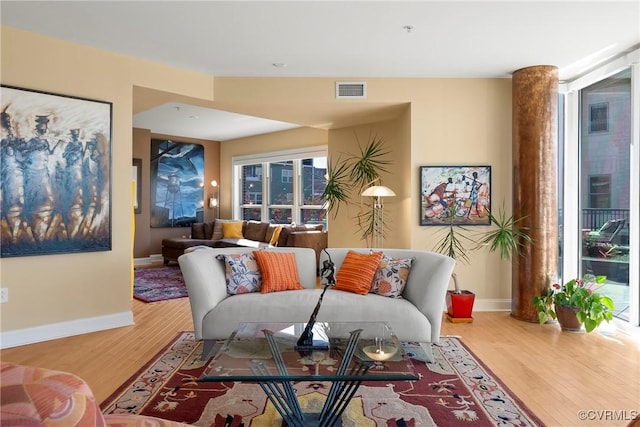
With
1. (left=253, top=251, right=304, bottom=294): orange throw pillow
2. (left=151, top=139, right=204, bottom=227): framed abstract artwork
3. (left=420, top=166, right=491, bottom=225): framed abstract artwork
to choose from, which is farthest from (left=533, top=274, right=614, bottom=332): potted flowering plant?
(left=151, top=139, right=204, bottom=227): framed abstract artwork

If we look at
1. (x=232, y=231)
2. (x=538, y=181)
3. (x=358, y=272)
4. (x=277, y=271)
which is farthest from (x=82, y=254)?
(x=538, y=181)

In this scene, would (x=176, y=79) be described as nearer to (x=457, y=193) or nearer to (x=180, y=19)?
(x=180, y=19)

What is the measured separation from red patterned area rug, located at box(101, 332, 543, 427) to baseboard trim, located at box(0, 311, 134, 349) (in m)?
1.27

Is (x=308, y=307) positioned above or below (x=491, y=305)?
above

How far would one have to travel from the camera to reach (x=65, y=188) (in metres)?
3.81

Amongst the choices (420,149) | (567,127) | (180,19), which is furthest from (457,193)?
(180,19)

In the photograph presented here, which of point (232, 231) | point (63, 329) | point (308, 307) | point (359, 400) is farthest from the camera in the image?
point (232, 231)

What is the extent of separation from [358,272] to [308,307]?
0.58 meters

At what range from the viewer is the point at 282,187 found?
8984 millimetres

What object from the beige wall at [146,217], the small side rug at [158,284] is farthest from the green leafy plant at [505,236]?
the beige wall at [146,217]

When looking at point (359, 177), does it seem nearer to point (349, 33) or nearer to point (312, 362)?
point (349, 33)

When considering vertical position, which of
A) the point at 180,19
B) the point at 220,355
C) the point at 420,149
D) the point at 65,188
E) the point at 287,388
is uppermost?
the point at 180,19

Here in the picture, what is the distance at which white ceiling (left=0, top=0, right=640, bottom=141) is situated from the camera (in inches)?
126

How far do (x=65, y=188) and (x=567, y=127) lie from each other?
541cm
